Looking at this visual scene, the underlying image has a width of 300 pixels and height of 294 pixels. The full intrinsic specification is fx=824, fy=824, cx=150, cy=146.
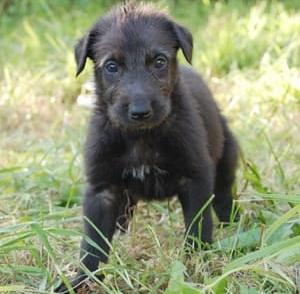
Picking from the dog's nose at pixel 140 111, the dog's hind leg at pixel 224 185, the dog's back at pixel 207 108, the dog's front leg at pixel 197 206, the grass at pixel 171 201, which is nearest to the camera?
the grass at pixel 171 201

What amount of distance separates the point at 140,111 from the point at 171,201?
3.99 ft

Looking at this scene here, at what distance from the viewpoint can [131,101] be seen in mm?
3445

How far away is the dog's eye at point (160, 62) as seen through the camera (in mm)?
3607

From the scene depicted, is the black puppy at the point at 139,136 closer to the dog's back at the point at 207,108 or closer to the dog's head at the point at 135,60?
the dog's head at the point at 135,60

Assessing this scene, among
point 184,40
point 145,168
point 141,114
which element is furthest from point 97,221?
point 184,40

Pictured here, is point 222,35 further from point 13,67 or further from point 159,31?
point 159,31

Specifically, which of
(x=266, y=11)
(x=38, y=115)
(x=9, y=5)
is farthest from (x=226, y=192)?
(x=9, y=5)

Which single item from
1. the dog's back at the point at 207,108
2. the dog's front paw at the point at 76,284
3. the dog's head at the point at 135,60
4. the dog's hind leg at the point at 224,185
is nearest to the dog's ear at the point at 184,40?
the dog's head at the point at 135,60

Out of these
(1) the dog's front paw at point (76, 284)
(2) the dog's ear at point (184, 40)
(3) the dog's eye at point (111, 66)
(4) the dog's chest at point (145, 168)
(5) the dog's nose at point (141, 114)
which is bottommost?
(1) the dog's front paw at point (76, 284)

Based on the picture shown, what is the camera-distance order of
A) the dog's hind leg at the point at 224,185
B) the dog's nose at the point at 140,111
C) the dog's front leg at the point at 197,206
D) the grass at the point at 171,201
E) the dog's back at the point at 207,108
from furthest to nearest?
the dog's hind leg at the point at 224,185 → the dog's back at the point at 207,108 → the dog's front leg at the point at 197,206 → the dog's nose at the point at 140,111 → the grass at the point at 171,201

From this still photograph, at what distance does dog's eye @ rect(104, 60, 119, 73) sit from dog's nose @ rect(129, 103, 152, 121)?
0.26m

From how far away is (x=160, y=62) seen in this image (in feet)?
11.9

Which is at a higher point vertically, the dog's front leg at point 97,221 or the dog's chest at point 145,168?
the dog's chest at point 145,168

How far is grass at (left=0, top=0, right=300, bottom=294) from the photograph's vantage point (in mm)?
3182
